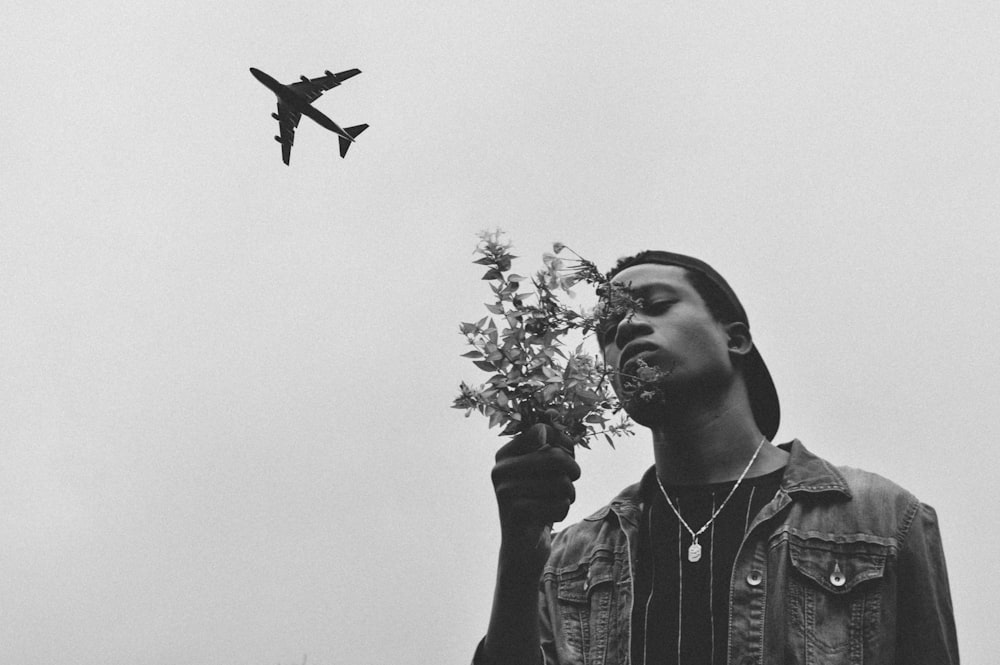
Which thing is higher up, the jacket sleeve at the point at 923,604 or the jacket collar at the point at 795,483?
the jacket collar at the point at 795,483

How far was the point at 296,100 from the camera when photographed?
40.4 ft

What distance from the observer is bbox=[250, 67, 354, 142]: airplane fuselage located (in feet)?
40.4

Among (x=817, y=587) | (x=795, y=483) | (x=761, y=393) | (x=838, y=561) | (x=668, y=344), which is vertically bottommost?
(x=817, y=587)

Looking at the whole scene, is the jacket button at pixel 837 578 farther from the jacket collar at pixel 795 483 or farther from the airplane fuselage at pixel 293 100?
the airplane fuselage at pixel 293 100

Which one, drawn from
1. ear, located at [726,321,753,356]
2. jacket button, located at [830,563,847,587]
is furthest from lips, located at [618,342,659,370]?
jacket button, located at [830,563,847,587]

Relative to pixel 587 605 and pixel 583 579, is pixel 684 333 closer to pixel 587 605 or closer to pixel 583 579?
pixel 583 579

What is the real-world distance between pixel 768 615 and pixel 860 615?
515 mm

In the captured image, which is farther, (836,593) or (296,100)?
(296,100)

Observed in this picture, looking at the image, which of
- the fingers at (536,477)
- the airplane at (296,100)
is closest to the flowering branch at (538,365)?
the fingers at (536,477)

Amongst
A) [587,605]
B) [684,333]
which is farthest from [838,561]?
[684,333]

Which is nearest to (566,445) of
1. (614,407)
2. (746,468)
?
(614,407)

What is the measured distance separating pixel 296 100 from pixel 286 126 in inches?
13.5

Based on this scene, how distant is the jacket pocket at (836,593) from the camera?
564 centimetres

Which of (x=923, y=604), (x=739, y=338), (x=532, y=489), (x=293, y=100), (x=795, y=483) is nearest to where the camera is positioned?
(x=532, y=489)
